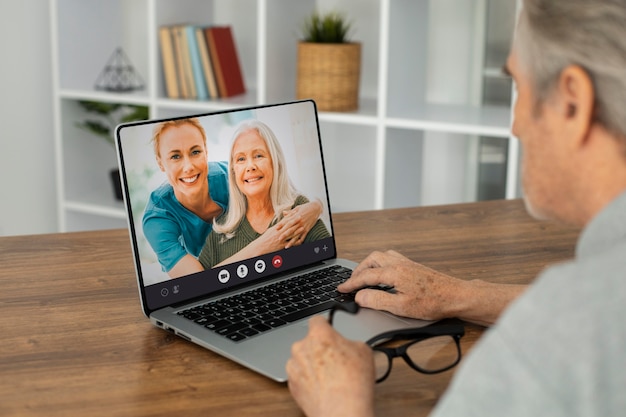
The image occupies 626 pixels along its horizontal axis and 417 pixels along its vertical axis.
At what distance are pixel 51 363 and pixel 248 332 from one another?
0.23 meters

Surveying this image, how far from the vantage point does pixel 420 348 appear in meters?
1.04

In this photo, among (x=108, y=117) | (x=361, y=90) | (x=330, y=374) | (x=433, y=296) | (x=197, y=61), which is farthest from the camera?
(x=108, y=117)

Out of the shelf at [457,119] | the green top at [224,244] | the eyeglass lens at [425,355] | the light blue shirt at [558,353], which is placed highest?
the light blue shirt at [558,353]

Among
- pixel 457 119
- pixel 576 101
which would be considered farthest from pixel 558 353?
pixel 457 119

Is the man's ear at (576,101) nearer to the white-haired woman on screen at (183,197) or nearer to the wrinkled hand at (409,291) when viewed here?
the wrinkled hand at (409,291)

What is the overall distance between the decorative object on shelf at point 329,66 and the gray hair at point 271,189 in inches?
63.5

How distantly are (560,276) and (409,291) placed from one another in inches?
21.2

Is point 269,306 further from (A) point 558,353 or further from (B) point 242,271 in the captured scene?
(A) point 558,353

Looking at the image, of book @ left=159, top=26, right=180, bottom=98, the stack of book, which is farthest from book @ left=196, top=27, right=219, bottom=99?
book @ left=159, top=26, right=180, bottom=98

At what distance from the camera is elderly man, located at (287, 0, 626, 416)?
0.56 meters

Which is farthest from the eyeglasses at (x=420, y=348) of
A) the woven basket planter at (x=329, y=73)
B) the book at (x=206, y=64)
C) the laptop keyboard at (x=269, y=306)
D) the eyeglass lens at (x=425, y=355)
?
the book at (x=206, y=64)

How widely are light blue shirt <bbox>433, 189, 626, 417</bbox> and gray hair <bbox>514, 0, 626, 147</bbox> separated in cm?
12

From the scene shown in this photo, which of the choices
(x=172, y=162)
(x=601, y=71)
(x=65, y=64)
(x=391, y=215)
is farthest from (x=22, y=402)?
(x=65, y=64)

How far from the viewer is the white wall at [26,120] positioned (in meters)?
3.46
